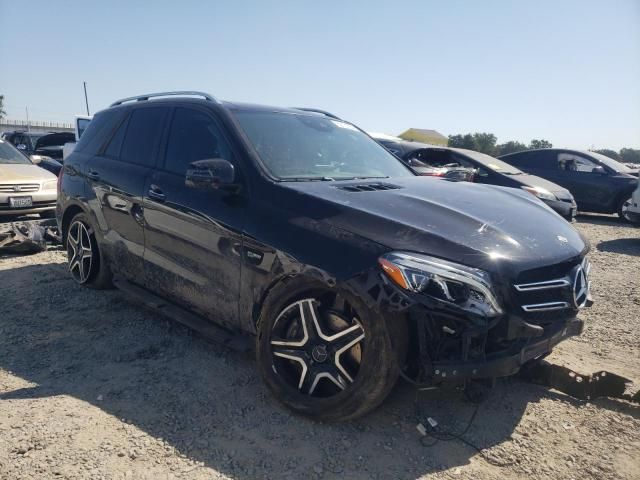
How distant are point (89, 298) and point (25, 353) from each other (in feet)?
3.83

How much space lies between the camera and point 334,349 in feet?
8.85

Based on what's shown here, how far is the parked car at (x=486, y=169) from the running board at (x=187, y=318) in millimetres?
6848

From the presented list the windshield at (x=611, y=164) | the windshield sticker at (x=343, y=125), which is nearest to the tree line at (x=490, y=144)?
the windshield at (x=611, y=164)

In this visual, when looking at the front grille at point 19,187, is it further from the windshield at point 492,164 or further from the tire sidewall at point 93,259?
the windshield at point 492,164

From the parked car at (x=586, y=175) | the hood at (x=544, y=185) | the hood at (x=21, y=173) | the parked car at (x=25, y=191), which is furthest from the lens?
the parked car at (x=586, y=175)

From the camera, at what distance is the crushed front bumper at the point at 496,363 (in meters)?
2.42

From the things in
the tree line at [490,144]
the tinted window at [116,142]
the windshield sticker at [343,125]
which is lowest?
the tree line at [490,144]

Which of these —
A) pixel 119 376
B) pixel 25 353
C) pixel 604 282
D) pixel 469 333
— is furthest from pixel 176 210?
pixel 604 282

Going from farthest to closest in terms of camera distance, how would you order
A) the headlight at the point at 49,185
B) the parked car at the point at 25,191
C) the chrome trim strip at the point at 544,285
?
the headlight at the point at 49,185 → the parked car at the point at 25,191 → the chrome trim strip at the point at 544,285

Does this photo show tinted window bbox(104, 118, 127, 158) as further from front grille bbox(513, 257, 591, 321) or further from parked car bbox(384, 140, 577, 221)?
parked car bbox(384, 140, 577, 221)

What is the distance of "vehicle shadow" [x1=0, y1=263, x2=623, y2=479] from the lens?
8.30 ft

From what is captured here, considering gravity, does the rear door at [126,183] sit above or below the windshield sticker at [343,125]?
below

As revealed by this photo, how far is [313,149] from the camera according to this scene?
372 cm

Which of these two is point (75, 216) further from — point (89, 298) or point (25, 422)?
point (25, 422)
